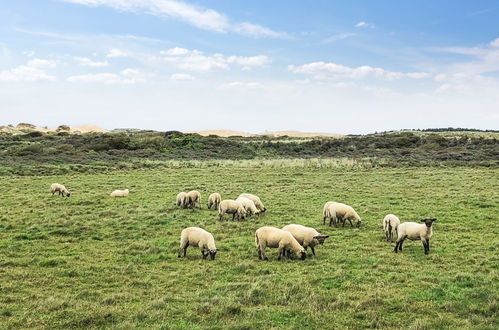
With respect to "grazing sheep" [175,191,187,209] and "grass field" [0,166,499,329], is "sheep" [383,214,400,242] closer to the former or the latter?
"grass field" [0,166,499,329]

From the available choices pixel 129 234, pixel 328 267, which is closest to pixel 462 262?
pixel 328 267

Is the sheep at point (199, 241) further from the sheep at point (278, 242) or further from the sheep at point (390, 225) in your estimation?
the sheep at point (390, 225)

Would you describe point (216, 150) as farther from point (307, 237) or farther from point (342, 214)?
point (307, 237)

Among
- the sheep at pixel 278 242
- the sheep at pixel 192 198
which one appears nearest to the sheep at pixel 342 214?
the sheep at pixel 278 242

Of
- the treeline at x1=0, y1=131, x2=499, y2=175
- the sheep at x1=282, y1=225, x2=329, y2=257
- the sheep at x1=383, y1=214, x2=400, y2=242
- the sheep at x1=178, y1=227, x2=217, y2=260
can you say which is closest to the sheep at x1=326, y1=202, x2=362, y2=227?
the sheep at x1=383, y1=214, x2=400, y2=242

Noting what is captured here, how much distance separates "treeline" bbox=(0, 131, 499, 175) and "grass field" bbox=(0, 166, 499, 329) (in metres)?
27.9

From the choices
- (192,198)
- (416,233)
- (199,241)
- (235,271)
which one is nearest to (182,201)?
(192,198)

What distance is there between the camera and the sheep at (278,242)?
13633 millimetres

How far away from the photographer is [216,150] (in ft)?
242

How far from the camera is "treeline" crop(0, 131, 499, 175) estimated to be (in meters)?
52.9

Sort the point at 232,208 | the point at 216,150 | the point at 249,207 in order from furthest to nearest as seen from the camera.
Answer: the point at 216,150, the point at 249,207, the point at 232,208

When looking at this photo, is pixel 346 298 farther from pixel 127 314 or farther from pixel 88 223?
pixel 88 223

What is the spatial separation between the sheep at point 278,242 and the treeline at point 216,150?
37557 mm

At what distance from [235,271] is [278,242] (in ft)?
6.24
